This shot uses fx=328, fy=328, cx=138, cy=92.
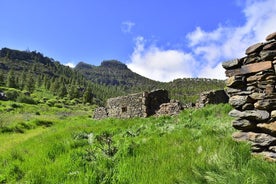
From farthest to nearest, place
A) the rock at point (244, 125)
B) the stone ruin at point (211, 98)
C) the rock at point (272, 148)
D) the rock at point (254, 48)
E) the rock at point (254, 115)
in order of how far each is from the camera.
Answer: the stone ruin at point (211, 98)
the rock at point (244, 125)
the rock at point (254, 48)
the rock at point (254, 115)
the rock at point (272, 148)

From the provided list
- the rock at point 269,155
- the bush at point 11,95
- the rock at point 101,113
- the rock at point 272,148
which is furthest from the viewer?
the bush at point 11,95

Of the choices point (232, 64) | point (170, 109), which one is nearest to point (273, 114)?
point (232, 64)

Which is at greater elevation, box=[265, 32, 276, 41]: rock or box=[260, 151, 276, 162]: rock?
box=[265, 32, 276, 41]: rock

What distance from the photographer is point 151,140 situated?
31.2ft

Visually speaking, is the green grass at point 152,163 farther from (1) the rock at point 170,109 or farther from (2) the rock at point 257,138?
(1) the rock at point 170,109

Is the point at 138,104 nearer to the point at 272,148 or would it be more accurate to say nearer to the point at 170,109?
the point at 170,109

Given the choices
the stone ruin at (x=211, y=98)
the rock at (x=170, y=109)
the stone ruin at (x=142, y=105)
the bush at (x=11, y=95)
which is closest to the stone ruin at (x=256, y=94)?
the stone ruin at (x=211, y=98)

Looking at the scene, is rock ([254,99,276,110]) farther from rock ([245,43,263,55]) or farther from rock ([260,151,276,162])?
rock ([245,43,263,55])

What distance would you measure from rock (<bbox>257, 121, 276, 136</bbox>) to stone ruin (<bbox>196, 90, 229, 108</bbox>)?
12494mm

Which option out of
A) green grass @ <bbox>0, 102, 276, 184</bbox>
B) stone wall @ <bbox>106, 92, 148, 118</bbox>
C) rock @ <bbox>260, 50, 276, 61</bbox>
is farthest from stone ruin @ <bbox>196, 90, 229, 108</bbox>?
rock @ <bbox>260, 50, 276, 61</bbox>

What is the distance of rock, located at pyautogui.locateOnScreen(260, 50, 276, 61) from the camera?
21.5 feet

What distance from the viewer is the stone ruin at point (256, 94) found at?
657 cm

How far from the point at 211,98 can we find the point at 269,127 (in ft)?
43.4

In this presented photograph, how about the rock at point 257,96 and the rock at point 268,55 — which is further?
the rock at point 257,96
